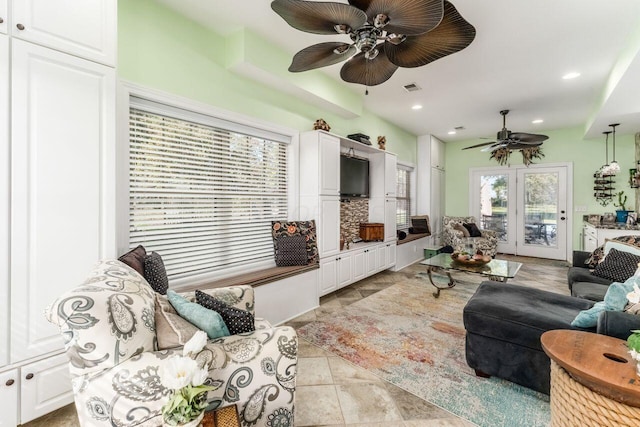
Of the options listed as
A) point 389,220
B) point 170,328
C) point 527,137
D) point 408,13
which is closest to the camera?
point 170,328

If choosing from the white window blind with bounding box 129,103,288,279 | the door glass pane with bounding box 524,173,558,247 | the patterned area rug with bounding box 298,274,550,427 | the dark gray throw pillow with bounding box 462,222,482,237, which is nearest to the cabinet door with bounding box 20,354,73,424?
the white window blind with bounding box 129,103,288,279

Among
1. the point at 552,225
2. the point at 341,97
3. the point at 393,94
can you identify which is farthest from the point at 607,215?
the point at 341,97

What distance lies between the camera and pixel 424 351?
2.52m

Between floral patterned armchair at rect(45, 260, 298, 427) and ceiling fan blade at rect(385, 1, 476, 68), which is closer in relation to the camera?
floral patterned armchair at rect(45, 260, 298, 427)

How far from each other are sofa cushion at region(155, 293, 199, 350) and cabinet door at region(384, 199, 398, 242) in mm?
4075

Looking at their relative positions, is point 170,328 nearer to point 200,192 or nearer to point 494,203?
point 200,192

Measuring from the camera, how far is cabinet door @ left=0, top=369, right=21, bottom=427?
4.86ft

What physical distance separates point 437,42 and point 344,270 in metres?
2.99

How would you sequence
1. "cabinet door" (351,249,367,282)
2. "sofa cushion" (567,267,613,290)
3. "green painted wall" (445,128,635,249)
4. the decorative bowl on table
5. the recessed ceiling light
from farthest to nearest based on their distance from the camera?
1. "green painted wall" (445,128,635,249)
2. "cabinet door" (351,249,367,282)
3. the decorative bowl on table
4. the recessed ceiling light
5. "sofa cushion" (567,267,613,290)

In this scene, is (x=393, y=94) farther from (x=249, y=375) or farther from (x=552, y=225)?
(x=552, y=225)

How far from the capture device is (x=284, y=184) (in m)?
3.67

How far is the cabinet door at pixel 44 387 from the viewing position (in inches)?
61.2

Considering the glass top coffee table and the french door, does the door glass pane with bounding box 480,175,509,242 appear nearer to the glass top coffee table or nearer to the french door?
the french door

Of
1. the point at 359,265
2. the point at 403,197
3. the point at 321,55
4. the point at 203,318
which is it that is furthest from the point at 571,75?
the point at 203,318
